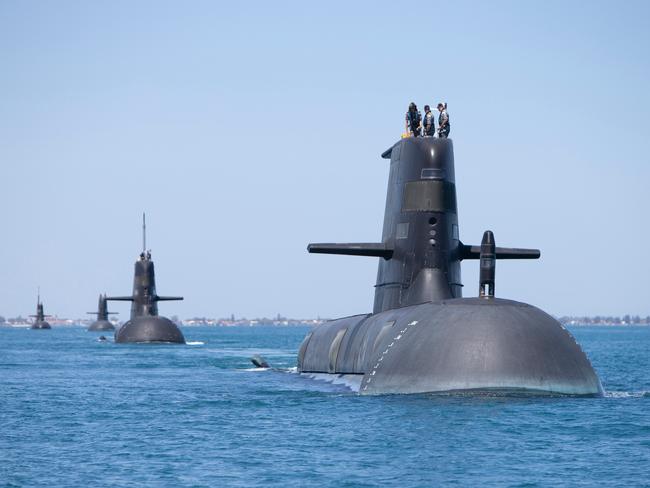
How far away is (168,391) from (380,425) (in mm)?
16387

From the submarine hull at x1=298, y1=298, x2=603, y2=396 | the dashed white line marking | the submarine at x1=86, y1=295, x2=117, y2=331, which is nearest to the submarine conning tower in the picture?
the submarine hull at x1=298, y1=298, x2=603, y2=396

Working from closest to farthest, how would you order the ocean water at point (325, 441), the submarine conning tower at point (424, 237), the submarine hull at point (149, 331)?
1. the ocean water at point (325, 441)
2. the submarine conning tower at point (424, 237)
3. the submarine hull at point (149, 331)

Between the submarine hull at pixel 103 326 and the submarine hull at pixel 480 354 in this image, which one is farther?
the submarine hull at pixel 103 326

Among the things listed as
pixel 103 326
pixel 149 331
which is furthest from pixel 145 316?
pixel 103 326

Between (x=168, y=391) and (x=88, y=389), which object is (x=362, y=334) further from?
(x=88, y=389)

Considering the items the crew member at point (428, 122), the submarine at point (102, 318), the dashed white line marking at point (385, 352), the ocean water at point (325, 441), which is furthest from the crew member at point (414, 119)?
the submarine at point (102, 318)

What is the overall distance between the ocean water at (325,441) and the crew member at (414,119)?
9269 mm

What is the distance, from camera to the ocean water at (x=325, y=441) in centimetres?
2027

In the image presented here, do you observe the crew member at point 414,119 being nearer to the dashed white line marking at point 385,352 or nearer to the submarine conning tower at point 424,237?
the submarine conning tower at point 424,237

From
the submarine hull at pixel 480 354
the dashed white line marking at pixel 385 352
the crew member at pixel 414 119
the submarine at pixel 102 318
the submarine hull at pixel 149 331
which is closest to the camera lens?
the submarine hull at pixel 480 354

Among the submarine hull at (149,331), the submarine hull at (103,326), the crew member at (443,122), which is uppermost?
the crew member at (443,122)

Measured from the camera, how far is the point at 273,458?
2236cm

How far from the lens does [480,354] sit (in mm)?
27922

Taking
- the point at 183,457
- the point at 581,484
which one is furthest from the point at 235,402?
the point at 581,484
